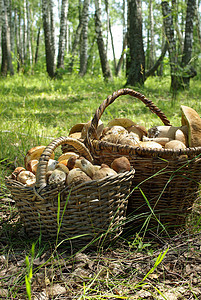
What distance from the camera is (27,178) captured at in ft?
5.50

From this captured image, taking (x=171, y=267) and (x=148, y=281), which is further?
(x=171, y=267)

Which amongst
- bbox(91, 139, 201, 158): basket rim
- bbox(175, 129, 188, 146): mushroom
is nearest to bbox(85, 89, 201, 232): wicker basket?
bbox(91, 139, 201, 158): basket rim

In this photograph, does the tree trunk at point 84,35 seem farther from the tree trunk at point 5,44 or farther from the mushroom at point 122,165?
the mushroom at point 122,165

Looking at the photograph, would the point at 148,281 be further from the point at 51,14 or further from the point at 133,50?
the point at 51,14

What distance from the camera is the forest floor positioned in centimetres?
128

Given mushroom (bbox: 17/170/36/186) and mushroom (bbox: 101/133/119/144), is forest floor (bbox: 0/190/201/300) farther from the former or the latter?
mushroom (bbox: 101/133/119/144)

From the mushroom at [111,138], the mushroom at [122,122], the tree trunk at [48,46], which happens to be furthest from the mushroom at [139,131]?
the tree trunk at [48,46]

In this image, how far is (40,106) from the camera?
205 inches

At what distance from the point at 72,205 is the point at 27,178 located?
378 millimetres

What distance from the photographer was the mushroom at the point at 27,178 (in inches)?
65.1

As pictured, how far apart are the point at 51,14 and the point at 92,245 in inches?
385

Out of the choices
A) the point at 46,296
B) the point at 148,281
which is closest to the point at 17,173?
the point at 46,296

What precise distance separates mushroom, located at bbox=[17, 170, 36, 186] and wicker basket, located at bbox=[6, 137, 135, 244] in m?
0.09

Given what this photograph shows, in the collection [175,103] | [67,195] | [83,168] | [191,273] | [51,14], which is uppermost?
[51,14]
